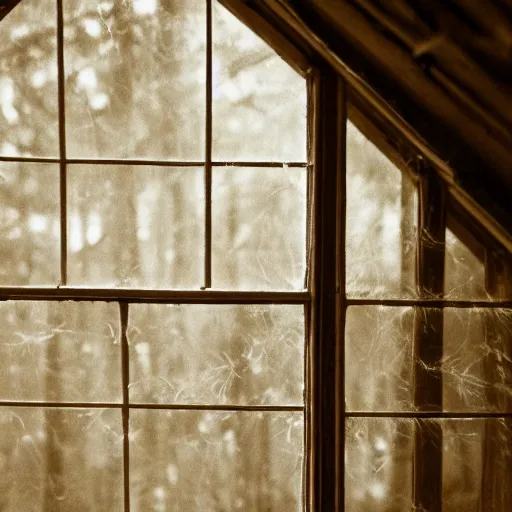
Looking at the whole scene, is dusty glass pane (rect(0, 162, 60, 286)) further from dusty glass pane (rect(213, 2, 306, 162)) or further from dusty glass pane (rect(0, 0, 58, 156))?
dusty glass pane (rect(213, 2, 306, 162))

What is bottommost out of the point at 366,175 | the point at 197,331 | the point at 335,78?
the point at 197,331

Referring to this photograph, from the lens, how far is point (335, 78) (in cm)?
154

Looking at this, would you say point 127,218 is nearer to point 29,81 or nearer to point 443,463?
point 29,81

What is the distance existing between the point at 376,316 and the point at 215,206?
0.65 metres

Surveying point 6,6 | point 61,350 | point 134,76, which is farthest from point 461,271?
point 6,6

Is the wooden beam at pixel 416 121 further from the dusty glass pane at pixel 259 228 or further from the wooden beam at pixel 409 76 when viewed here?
the dusty glass pane at pixel 259 228

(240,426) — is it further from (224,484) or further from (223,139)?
(223,139)

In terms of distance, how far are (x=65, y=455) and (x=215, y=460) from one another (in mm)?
506

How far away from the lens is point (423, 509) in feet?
5.15

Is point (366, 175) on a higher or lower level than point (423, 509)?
higher

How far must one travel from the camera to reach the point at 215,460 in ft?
5.18

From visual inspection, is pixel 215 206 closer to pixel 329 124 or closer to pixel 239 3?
pixel 329 124

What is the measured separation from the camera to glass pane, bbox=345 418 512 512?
5.16 ft

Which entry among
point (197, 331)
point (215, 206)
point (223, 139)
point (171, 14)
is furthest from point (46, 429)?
point (171, 14)
